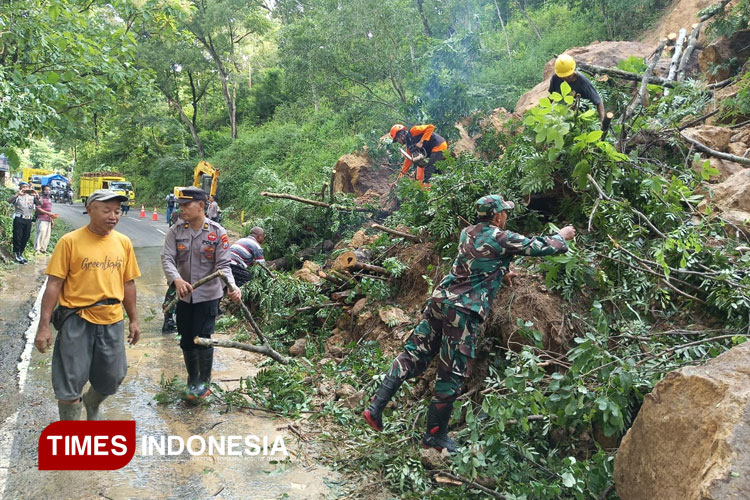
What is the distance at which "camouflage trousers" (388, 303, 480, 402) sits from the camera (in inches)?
155

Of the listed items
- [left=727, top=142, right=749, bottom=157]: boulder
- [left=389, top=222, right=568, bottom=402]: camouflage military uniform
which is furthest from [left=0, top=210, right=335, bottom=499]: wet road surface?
[left=727, top=142, right=749, bottom=157]: boulder

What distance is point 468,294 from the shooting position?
12.9 feet

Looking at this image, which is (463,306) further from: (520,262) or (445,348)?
(520,262)

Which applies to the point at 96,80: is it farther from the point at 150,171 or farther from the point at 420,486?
the point at 150,171

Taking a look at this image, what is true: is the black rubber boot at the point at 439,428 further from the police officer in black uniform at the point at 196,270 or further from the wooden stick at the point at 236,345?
the police officer in black uniform at the point at 196,270

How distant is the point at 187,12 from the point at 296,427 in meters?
8.53

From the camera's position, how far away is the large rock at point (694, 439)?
2385 millimetres

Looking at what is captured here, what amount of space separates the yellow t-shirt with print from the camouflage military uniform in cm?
215

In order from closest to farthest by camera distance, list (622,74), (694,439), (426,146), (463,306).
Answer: (694,439) < (463,306) < (622,74) < (426,146)

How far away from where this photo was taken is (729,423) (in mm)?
2498

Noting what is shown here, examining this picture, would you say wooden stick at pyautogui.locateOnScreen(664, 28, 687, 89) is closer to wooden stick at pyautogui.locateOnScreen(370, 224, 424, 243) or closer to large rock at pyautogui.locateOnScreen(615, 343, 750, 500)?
wooden stick at pyautogui.locateOnScreen(370, 224, 424, 243)

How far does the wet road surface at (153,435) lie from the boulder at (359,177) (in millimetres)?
Answer: 6522

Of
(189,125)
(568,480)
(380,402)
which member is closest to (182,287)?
(380,402)

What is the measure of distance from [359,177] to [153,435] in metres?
9.00
